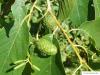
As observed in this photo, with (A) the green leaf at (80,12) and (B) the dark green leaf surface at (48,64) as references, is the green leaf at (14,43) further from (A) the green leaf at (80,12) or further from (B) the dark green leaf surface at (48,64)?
(A) the green leaf at (80,12)

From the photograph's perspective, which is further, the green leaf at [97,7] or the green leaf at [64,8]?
the green leaf at [97,7]

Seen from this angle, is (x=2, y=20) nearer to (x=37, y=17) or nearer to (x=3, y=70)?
(x=37, y=17)

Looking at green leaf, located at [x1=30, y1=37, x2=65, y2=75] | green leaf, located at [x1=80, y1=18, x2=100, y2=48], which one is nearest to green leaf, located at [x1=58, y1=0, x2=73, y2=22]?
green leaf, located at [x1=80, y1=18, x2=100, y2=48]

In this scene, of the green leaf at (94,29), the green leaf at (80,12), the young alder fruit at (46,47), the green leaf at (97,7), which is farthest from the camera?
the green leaf at (80,12)

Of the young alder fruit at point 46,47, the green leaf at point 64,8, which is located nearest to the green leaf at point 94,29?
the green leaf at point 64,8

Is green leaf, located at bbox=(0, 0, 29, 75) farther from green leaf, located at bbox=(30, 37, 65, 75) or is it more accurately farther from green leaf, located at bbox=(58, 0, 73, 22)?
green leaf, located at bbox=(58, 0, 73, 22)

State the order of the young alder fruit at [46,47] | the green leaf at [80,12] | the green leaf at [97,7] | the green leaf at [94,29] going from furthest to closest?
the green leaf at [80,12] < the green leaf at [97,7] < the green leaf at [94,29] < the young alder fruit at [46,47]

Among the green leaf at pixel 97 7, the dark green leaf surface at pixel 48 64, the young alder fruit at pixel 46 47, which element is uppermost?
the green leaf at pixel 97 7
